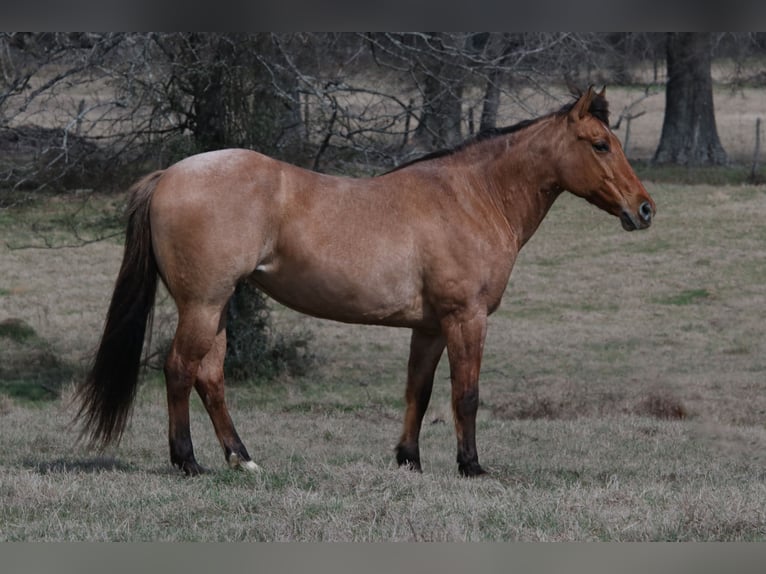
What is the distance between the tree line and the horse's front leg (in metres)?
4.96

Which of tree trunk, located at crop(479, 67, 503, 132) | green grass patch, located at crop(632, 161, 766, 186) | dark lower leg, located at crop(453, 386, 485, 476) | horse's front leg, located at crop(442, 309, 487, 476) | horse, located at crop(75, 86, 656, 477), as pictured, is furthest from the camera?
green grass patch, located at crop(632, 161, 766, 186)

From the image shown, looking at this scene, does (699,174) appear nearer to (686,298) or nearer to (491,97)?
(686,298)

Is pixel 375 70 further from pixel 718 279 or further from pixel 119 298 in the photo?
pixel 718 279

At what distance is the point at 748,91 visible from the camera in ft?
124

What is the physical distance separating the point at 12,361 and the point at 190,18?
10.9 metres

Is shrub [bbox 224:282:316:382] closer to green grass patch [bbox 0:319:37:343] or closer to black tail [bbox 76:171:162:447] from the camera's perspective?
green grass patch [bbox 0:319:37:343]

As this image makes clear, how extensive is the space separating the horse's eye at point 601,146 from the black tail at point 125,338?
275 cm

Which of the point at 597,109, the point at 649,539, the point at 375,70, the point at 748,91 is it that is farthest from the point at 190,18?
the point at 748,91

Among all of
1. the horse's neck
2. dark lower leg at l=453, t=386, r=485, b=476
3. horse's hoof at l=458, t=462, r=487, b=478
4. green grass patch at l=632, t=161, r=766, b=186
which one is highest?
green grass patch at l=632, t=161, r=766, b=186

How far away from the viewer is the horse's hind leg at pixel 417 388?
7.16m

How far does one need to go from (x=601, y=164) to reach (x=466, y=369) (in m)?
1.58

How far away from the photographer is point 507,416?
37.3 feet

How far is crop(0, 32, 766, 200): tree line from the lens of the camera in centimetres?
1166

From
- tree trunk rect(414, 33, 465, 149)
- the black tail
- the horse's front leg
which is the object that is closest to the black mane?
the horse's front leg
